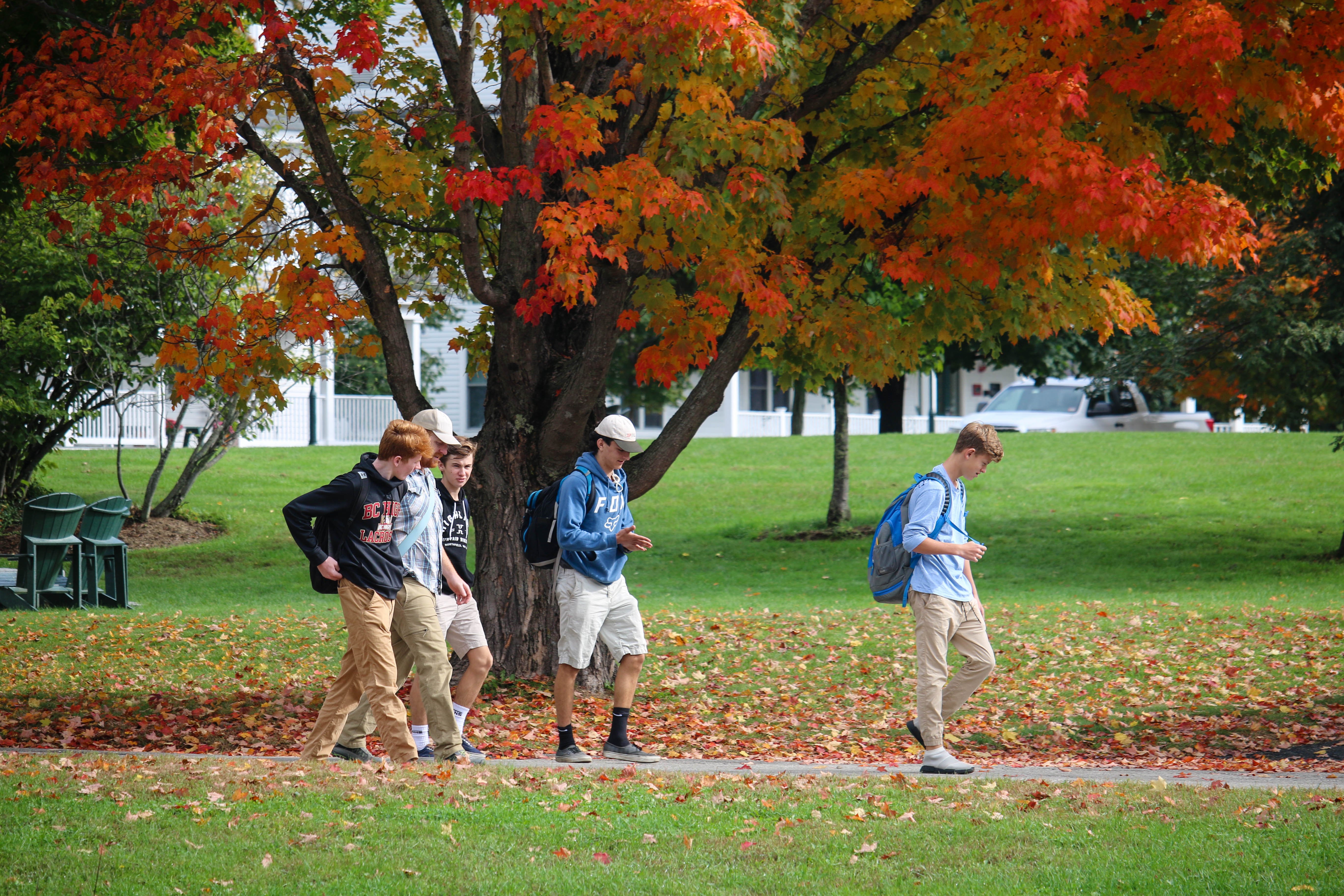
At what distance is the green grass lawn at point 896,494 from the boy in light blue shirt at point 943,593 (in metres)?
7.80

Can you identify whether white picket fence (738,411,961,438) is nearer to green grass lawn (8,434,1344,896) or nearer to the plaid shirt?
green grass lawn (8,434,1344,896)

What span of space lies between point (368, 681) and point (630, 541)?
4.85 ft

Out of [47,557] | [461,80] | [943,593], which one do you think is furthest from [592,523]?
[47,557]

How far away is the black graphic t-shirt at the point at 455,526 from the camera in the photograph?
6930mm

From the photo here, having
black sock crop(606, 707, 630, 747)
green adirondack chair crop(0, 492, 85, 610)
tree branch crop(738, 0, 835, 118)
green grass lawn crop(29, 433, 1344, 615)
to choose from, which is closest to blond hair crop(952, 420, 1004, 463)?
black sock crop(606, 707, 630, 747)

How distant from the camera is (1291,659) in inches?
416

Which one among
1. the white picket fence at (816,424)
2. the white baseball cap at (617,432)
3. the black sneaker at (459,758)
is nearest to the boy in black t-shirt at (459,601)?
the black sneaker at (459,758)

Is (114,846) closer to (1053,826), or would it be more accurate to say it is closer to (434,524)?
(434,524)

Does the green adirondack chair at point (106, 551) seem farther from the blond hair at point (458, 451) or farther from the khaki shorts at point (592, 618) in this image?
the khaki shorts at point (592, 618)

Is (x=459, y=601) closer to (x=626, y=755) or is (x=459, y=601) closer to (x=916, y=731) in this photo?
(x=626, y=755)

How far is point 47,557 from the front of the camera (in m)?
13.3

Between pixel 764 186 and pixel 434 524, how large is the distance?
11.0ft

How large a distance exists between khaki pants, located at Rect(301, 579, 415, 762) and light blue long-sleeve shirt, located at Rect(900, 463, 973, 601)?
2.71 metres

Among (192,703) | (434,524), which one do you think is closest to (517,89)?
(434,524)
